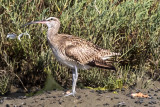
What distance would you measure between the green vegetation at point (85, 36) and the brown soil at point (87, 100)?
0.84 m

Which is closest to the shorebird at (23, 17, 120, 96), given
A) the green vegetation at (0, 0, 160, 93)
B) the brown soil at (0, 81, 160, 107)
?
the brown soil at (0, 81, 160, 107)

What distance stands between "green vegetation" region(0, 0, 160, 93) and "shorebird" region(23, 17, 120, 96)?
744mm

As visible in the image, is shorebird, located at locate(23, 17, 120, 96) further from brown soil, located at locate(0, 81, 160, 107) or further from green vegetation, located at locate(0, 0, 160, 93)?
green vegetation, located at locate(0, 0, 160, 93)

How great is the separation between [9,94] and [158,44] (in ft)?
10.9

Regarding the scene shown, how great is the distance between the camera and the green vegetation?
831 centimetres

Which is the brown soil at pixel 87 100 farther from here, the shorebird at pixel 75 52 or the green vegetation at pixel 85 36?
the green vegetation at pixel 85 36

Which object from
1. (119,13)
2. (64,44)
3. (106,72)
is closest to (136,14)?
(119,13)

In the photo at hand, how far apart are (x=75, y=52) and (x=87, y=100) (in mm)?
880

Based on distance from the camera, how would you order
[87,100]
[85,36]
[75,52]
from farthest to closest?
[85,36] < [75,52] < [87,100]

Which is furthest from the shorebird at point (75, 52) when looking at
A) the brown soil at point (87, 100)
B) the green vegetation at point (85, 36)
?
the green vegetation at point (85, 36)

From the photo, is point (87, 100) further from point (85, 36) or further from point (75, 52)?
point (85, 36)

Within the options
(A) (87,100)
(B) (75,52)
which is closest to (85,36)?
(B) (75,52)

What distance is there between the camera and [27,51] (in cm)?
848

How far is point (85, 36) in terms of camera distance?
27.7 feet
